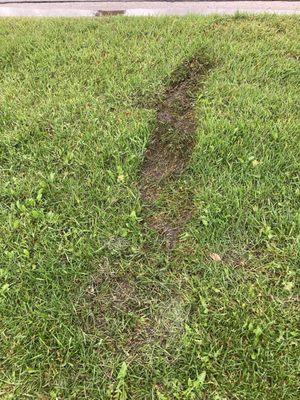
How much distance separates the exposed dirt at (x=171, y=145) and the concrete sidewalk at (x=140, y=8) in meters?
1.11

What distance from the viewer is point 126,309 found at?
6.72ft

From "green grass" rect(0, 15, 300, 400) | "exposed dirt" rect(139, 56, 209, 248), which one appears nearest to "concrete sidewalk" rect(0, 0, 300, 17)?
"green grass" rect(0, 15, 300, 400)

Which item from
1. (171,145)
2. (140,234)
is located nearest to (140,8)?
(171,145)

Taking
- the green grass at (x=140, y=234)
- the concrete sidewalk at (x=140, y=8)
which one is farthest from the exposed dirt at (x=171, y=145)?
the concrete sidewalk at (x=140, y=8)

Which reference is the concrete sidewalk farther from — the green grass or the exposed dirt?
the exposed dirt

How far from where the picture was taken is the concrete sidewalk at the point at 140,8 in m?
4.01

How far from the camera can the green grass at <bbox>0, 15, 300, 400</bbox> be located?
185 cm

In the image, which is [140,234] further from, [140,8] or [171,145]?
[140,8]

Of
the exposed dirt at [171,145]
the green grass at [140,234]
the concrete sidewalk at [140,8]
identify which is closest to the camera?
the green grass at [140,234]

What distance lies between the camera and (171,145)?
2689mm

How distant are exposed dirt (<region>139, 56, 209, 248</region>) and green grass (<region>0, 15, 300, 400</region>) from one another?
0.07 metres

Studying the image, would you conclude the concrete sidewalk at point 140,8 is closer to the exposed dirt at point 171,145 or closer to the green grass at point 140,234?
the green grass at point 140,234

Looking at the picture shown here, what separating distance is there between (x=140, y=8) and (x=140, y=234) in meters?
2.83

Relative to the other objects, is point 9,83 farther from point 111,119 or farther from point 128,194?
point 128,194
